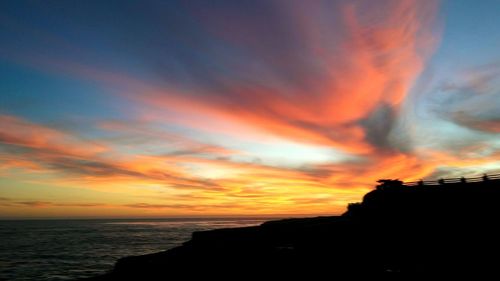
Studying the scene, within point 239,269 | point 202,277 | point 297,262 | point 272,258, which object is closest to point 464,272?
point 297,262

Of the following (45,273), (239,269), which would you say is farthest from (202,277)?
(45,273)

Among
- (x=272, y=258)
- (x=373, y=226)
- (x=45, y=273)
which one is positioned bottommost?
(x=45, y=273)

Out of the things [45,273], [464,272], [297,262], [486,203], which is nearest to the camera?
[464,272]

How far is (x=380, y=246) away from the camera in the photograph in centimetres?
3059

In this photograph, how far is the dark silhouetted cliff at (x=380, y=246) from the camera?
23.2 m

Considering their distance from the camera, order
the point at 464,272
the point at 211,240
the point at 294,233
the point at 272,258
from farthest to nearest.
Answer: the point at 211,240
the point at 294,233
the point at 272,258
the point at 464,272

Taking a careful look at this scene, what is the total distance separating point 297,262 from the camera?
2517 centimetres

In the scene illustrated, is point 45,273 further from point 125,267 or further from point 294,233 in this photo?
point 294,233

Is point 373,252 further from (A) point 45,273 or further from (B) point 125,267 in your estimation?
(A) point 45,273

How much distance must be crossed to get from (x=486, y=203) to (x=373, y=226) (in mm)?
10255

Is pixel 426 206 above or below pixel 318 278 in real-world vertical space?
above

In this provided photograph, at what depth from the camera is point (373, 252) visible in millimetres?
28078

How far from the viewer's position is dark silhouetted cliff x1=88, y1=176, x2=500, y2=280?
23234mm

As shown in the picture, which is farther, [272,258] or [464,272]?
[272,258]
